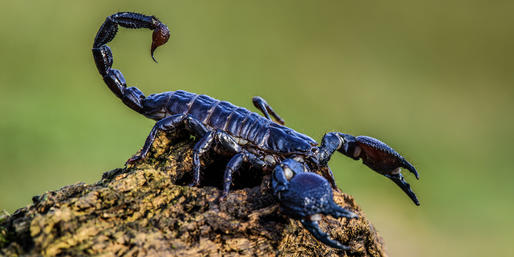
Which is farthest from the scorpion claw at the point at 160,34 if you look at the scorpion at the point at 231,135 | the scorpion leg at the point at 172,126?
the scorpion leg at the point at 172,126

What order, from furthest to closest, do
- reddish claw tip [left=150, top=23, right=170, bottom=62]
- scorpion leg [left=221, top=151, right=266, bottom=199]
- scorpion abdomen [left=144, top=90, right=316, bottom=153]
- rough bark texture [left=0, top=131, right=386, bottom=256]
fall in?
reddish claw tip [left=150, top=23, right=170, bottom=62] → scorpion abdomen [left=144, top=90, right=316, bottom=153] → scorpion leg [left=221, top=151, right=266, bottom=199] → rough bark texture [left=0, top=131, right=386, bottom=256]

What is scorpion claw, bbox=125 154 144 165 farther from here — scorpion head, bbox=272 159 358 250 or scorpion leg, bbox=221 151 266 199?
scorpion head, bbox=272 159 358 250

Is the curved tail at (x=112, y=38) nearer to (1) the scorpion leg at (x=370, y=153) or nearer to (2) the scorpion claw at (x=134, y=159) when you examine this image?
(2) the scorpion claw at (x=134, y=159)

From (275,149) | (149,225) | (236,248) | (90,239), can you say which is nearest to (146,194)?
(149,225)

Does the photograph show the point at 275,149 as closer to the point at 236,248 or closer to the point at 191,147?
the point at 191,147

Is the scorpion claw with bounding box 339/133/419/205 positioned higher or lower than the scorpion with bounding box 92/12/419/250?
higher

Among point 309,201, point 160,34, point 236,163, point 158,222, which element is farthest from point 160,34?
point 309,201

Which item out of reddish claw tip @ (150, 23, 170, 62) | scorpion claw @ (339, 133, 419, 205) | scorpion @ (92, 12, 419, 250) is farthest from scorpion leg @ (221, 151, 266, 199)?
reddish claw tip @ (150, 23, 170, 62)
